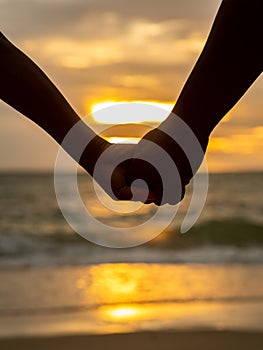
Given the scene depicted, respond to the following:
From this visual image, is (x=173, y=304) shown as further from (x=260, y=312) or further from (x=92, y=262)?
(x=92, y=262)

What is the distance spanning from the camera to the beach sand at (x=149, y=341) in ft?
20.0

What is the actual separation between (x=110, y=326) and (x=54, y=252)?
22.3 ft

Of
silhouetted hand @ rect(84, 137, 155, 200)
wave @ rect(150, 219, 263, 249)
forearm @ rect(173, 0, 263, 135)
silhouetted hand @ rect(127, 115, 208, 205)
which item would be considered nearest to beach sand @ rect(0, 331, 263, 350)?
silhouetted hand @ rect(84, 137, 155, 200)

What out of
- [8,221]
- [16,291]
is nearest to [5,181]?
[8,221]

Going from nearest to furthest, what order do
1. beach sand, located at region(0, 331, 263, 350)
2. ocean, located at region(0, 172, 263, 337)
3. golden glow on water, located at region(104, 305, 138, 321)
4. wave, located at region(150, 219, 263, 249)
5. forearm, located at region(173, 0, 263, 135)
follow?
forearm, located at region(173, 0, 263, 135)
beach sand, located at region(0, 331, 263, 350)
ocean, located at region(0, 172, 263, 337)
golden glow on water, located at region(104, 305, 138, 321)
wave, located at region(150, 219, 263, 249)

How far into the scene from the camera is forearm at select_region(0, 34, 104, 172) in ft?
5.85

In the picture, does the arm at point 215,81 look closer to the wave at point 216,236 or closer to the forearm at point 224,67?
the forearm at point 224,67

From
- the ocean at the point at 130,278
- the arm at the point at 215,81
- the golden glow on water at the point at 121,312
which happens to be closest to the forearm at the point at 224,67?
the arm at the point at 215,81

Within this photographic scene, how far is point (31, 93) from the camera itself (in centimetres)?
179

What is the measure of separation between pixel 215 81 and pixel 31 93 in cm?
42

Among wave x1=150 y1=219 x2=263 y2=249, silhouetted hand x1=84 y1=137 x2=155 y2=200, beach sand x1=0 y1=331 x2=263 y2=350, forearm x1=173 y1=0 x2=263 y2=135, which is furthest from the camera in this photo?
wave x1=150 y1=219 x2=263 y2=249

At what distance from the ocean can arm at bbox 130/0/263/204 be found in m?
4.90

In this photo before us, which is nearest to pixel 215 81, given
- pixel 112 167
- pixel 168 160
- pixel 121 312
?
pixel 168 160

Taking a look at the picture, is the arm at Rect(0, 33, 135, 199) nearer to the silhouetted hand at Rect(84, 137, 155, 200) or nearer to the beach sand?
the silhouetted hand at Rect(84, 137, 155, 200)
